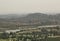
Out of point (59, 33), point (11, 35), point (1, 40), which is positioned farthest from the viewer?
point (59, 33)

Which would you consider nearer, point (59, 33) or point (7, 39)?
point (7, 39)

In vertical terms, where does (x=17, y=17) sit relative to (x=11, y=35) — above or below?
above

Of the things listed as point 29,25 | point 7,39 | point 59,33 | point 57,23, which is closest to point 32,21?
point 29,25

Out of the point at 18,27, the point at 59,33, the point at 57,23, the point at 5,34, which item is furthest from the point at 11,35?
the point at 57,23

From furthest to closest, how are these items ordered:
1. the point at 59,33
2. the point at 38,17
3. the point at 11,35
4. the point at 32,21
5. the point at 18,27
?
the point at 38,17
the point at 32,21
the point at 18,27
the point at 59,33
the point at 11,35

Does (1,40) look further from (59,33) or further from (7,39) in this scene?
A: (59,33)

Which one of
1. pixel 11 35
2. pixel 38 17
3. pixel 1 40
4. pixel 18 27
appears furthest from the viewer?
pixel 38 17

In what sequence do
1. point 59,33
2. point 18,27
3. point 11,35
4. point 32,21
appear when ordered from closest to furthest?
point 11,35, point 59,33, point 18,27, point 32,21

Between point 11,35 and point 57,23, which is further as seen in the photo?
point 57,23

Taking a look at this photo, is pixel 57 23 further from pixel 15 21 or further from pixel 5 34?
pixel 5 34
